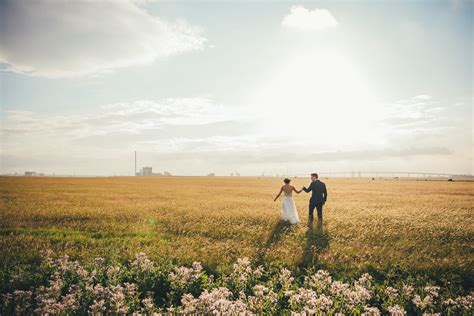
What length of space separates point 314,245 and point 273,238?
6.72 ft

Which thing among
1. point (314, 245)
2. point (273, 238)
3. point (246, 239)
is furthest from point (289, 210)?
point (314, 245)

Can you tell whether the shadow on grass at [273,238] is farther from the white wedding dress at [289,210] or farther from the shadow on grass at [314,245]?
the shadow on grass at [314,245]

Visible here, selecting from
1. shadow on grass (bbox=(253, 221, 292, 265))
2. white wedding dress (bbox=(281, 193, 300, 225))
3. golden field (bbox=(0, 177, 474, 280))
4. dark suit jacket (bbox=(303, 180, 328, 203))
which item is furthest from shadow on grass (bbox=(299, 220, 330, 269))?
dark suit jacket (bbox=(303, 180, 328, 203))

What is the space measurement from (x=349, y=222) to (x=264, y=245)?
26.6 feet

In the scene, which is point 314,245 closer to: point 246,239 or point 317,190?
point 246,239

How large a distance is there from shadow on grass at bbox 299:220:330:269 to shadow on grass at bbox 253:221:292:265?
1.22 meters

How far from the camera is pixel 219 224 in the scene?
58.2ft

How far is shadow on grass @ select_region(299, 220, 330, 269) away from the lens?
10703 mm

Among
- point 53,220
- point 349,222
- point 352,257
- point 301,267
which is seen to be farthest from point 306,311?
point 53,220

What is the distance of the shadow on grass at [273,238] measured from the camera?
1101 centimetres

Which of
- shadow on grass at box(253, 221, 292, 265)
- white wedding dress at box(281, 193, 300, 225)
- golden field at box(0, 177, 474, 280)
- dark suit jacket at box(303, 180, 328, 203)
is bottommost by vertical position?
golden field at box(0, 177, 474, 280)

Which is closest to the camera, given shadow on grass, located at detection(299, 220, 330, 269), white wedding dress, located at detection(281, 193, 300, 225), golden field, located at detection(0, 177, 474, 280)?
shadow on grass, located at detection(299, 220, 330, 269)

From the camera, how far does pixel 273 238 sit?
14219 mm

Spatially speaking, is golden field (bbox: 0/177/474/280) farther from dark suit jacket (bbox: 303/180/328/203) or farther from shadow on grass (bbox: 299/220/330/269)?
dark suit jacket (bbox: 303/180/328/203)
